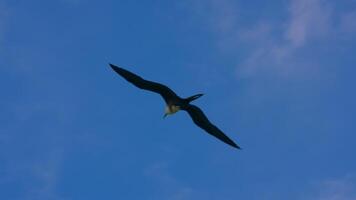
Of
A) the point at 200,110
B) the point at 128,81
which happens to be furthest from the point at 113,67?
the point at 200,110

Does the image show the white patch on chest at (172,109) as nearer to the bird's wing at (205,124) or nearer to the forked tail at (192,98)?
the bird's wing at (205,124)

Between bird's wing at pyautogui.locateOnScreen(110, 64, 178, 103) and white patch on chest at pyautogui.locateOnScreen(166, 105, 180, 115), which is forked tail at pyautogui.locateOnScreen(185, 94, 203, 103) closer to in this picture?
bird's wing at pyautogui.locateOnScreen(110, 64, 178, 103)

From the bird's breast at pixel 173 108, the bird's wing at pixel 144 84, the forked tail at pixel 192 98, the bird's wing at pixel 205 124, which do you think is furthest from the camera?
the bird's wing at pixel 205 124

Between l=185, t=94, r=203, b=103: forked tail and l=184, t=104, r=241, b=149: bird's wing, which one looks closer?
l=185, t=94, r=203, b=103: forked tail

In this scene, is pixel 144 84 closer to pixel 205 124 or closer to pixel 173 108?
pixel 173 108

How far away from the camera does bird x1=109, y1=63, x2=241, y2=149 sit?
46.8 m

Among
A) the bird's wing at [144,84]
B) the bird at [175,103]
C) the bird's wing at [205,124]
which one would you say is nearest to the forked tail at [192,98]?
the bird at [175,103]

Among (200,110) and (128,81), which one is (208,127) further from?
(128,81)

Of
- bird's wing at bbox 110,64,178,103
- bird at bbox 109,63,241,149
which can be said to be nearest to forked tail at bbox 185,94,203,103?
bird at bbox 109,63,241,149

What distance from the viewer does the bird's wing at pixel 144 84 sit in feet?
153

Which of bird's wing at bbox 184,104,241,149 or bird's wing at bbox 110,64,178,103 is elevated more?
bird's wing at bbox 110,64,178,103

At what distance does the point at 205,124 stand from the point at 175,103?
1989 mm

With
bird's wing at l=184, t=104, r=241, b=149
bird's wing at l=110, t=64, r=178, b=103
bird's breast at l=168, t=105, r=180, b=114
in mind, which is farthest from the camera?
bird's wing at l=184, t=104, r=241, b=149

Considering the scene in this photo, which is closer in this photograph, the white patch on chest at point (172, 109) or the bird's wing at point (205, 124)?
the white patch on chest at point (172, 109)
